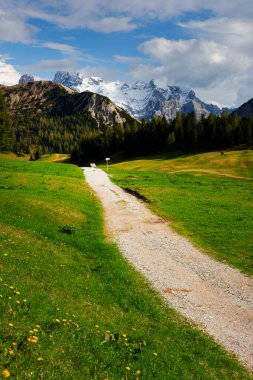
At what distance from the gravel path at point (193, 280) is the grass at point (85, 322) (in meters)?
0.78

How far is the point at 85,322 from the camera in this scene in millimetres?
11148

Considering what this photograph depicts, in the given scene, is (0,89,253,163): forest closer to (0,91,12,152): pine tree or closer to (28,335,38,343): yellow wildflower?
(0,91,12,152): pine tree

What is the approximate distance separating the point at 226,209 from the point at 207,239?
11.2 metres

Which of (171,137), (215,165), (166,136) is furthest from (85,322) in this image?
(166,136)

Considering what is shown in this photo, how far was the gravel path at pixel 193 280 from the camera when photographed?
13.0m

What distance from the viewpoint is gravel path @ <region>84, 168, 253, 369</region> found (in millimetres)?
12961

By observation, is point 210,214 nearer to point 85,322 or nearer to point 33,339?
point 85,322

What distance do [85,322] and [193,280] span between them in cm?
811

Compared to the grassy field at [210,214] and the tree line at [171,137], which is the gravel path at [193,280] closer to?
the grassy field at [210,214]

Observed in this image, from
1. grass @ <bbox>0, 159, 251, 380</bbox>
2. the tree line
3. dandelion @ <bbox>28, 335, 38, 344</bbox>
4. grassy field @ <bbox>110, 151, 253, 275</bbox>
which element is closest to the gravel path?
grass @ <bbox>0, 159, 251, 380</bbox>

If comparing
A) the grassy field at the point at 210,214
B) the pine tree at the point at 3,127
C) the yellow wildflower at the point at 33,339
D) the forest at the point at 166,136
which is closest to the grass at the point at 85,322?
the yellow wildflower at the point at 33,339

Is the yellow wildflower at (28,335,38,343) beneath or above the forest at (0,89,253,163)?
beneath

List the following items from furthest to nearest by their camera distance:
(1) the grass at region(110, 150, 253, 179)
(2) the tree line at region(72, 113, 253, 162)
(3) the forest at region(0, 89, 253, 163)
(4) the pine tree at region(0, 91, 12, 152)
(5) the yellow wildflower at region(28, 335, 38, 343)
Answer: (2) the tree line at region(72, 113, 253, 162) < (3) the forest at region(0, 89, 253, 163) < (4) the pine tree at region(0, 91, 12, 152) < (1) the grass at region(110, 150, 253, 179) < (5) the yellow wildflower at region(28, 335, 38, 343)

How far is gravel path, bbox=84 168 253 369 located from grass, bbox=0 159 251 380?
0.78 m
